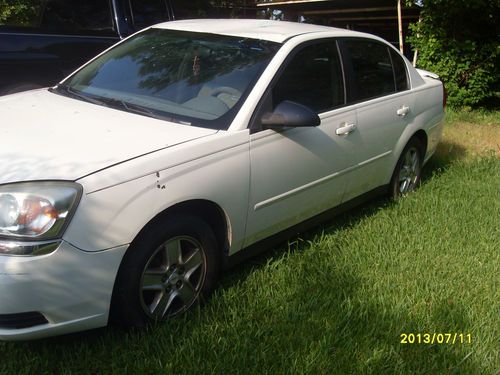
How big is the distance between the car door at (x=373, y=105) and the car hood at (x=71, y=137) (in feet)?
5.06

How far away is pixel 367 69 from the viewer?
4.50 m

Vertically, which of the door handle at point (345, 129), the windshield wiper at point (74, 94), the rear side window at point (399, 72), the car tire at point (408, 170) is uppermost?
the windshield wiper at point (74, 94)

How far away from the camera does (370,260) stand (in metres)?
3.88

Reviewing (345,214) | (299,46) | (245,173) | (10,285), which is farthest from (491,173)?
(10,285)

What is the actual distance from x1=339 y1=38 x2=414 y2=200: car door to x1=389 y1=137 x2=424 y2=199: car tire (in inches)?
8.7

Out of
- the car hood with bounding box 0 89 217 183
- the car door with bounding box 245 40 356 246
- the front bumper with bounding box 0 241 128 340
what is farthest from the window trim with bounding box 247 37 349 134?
the front bumper with bounding box 0 241 128 340

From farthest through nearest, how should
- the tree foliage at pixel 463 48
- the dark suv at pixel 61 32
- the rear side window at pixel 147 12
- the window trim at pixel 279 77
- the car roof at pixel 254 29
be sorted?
the tree foliage at pixel 463 48
the rear side window at pixel 147 12
the dark suv at pixel 61 32
the car roof at pixel 254 29
the window trim at pixel 279 77

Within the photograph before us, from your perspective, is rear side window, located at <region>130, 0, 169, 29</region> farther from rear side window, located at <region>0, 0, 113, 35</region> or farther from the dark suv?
rear side window, located at <region>0, 0, 113, 35</region>

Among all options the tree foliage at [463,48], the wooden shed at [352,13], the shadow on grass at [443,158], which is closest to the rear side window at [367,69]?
the shadow on grass at [443,158]

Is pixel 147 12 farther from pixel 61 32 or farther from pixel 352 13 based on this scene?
pixel 352 13

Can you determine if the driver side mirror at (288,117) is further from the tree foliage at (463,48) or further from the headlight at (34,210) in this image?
the tree foliage at (463,48)

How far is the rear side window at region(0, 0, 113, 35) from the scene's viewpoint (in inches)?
229

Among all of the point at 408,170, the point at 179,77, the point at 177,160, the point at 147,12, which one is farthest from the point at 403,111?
the point at 147,12

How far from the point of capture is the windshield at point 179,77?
131 inches
